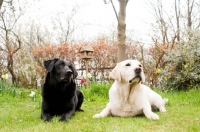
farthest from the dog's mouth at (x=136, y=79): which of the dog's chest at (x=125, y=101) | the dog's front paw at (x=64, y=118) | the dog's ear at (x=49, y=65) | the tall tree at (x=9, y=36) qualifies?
the tall tree at (x=9, y=36)

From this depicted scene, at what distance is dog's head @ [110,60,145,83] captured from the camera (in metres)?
3.47

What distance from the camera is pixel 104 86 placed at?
6605 mm

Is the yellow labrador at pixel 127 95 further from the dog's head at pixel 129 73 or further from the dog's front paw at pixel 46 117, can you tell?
the dog's front paw at pixel 46 117

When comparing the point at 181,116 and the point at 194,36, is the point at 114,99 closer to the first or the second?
the point at 181,116

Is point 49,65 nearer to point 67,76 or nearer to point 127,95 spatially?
point 67,76

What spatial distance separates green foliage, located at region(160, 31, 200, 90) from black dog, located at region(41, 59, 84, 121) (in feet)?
14.3

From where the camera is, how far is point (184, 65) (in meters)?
7.25

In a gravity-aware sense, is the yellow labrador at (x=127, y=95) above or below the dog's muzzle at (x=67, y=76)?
below

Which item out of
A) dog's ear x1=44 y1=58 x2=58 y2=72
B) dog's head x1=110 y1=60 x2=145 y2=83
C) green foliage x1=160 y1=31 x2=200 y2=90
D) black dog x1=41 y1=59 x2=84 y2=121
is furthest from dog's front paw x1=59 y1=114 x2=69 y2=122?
green foliage x1=160 y1=31 x2=200 y2=90

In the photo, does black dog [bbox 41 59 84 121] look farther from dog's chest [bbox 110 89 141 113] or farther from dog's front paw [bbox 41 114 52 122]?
dog's chest [bbox 110 89 141 113]

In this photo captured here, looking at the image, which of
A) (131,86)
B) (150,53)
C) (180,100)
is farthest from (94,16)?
(131,86)

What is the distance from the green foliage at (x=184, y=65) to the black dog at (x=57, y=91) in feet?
14.3

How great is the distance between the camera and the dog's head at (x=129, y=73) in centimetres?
347

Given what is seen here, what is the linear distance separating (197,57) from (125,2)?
8.65 feet
